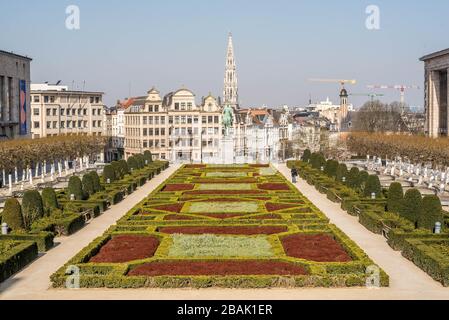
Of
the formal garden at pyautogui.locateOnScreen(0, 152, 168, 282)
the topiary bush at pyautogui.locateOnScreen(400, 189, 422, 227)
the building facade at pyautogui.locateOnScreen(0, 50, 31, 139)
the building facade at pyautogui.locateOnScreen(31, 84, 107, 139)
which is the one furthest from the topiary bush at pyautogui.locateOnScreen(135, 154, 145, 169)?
the topiary bush at pyautogui.locateOnScreen(400, 189, 422, 227)

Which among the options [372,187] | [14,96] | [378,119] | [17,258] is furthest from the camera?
[378,119]

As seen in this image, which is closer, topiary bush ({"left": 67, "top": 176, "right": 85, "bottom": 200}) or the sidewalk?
the sidewalk

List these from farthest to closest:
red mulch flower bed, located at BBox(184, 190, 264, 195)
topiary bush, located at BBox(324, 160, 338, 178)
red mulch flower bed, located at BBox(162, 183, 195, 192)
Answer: topiary bush, located at BBox(324, 160, 338, 178), red mulch flower bed, located at BBox(162, 183, 195, 192), red mulch flower bed, located at BBox(184, 190, 264, 195)

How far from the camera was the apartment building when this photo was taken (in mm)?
120812

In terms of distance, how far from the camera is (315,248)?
98.3 ft

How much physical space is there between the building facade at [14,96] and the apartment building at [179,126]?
24.1 m

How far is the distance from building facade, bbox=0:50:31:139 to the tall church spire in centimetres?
6586

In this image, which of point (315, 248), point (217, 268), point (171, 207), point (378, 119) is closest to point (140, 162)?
point (171, 207)

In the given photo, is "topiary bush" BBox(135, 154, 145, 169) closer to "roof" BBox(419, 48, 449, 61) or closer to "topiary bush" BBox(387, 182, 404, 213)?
"topiary bush" BBox(387, 182, 404, 213)

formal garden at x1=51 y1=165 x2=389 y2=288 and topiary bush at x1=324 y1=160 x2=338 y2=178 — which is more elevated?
topiary bush at x1=324 y1=160 x2=338 y2=178

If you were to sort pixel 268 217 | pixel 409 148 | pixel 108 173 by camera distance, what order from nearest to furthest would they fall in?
pixel 268 217 → pixel 108 173 → pixel 409 148

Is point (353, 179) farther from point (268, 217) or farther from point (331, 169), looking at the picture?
point (268, 217)

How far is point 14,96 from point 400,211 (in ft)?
243
